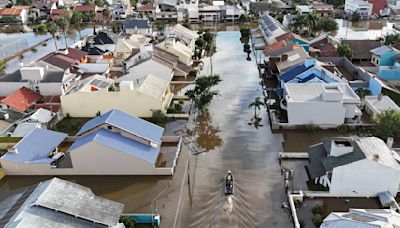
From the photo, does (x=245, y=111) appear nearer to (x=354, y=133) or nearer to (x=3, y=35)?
(x=354, y=133)

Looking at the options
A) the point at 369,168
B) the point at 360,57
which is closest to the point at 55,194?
the point at 369,168

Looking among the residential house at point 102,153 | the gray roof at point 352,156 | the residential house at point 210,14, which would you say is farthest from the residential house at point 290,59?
the residential house at point 210,14

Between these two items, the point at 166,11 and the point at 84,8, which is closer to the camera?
the point at 84,8

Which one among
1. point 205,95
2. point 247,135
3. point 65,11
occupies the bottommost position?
point 247,135

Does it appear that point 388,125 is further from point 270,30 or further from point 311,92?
point 270,30

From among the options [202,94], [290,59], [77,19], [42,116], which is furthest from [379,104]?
[77,19]

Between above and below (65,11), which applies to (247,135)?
below
